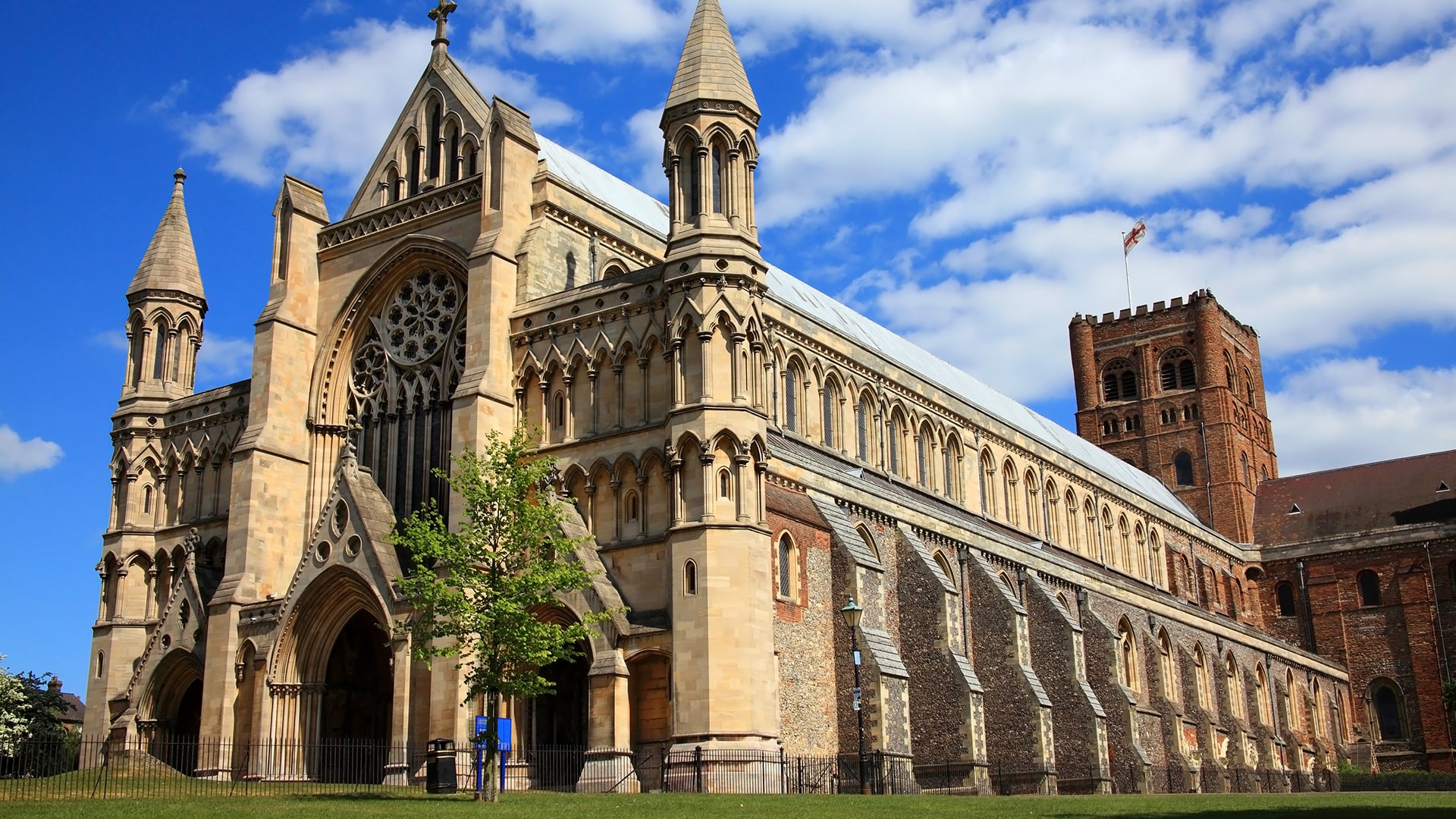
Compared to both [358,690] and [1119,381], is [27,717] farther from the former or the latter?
[1119,381]

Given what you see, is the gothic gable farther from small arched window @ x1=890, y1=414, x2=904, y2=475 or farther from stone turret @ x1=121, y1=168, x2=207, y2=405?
small arched window @ x1=890, y1=414, x2=904, y2=475

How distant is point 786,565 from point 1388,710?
48630 millimetres

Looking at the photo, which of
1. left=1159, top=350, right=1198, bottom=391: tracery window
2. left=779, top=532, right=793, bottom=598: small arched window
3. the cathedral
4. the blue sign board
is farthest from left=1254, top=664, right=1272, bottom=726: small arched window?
the blue sign board

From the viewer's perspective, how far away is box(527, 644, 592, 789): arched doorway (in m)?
35.2

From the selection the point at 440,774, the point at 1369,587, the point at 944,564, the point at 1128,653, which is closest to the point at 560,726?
the point at 440,774

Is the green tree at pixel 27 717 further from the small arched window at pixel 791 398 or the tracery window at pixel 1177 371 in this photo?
the tracery window at pixel 1177 371

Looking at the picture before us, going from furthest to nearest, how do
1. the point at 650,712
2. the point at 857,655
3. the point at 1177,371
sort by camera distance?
the point at 1177,371 < the point at 650,712 < the point at 857,655

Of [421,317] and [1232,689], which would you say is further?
[1232,689]

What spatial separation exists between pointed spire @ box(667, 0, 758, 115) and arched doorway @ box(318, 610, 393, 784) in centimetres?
1639

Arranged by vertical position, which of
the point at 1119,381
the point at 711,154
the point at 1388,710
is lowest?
the point at 1388,710

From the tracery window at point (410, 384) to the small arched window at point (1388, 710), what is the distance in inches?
2067

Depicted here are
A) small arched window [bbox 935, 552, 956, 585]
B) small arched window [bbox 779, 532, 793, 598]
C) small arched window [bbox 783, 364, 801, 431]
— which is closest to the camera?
small arched window [bbox 779, 532, 793, 598]

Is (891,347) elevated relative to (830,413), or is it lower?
elevated

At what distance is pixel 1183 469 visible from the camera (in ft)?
287
